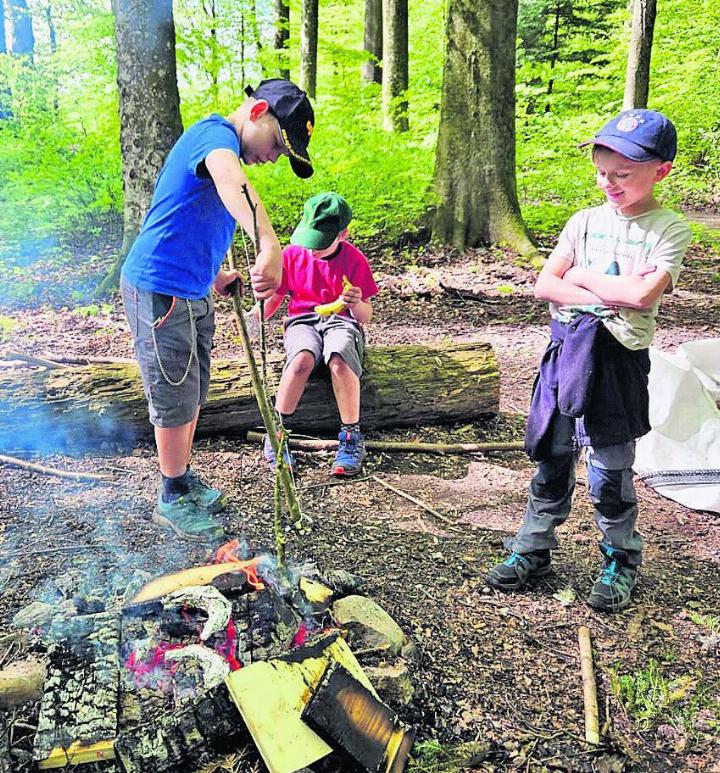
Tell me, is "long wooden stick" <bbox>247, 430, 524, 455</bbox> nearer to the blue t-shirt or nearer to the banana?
the banana

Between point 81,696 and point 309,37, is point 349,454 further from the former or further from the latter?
point 309,37

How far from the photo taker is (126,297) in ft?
8.92

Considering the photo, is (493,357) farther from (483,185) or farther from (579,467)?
(483,185)

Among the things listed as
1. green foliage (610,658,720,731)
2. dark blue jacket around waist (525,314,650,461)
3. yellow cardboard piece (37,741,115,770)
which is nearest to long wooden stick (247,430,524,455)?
dark blue jacket around waist (525,314,650,461)

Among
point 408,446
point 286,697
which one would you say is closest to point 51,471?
point 408,446

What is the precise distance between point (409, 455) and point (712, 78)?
39.1 feet

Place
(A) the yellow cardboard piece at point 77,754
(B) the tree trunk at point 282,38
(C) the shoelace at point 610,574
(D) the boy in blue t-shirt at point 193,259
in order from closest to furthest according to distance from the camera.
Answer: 1. (A) the yellow cardboard piece at point 77,754
2. (D) the boy in blue t-shirt at point 193,259
3. (C) the shoelace at point 610,574
4. (B) the tree trunk at point 282,38

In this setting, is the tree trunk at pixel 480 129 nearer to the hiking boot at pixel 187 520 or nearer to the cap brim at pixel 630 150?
the cap brim at pixel 630 150

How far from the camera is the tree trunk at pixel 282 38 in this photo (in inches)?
489

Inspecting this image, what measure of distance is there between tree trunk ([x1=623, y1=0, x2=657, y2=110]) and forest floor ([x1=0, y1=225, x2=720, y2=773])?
23.0 ft

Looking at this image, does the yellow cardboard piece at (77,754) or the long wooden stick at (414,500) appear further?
the long wooden stick at (414,500)

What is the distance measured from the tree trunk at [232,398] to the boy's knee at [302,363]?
243mm

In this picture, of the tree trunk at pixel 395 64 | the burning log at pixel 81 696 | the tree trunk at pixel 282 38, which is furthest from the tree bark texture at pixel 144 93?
the tree trunk at pixel 282 38

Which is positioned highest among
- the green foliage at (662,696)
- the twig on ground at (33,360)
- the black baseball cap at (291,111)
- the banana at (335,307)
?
the black baseball cap at (291,111)
